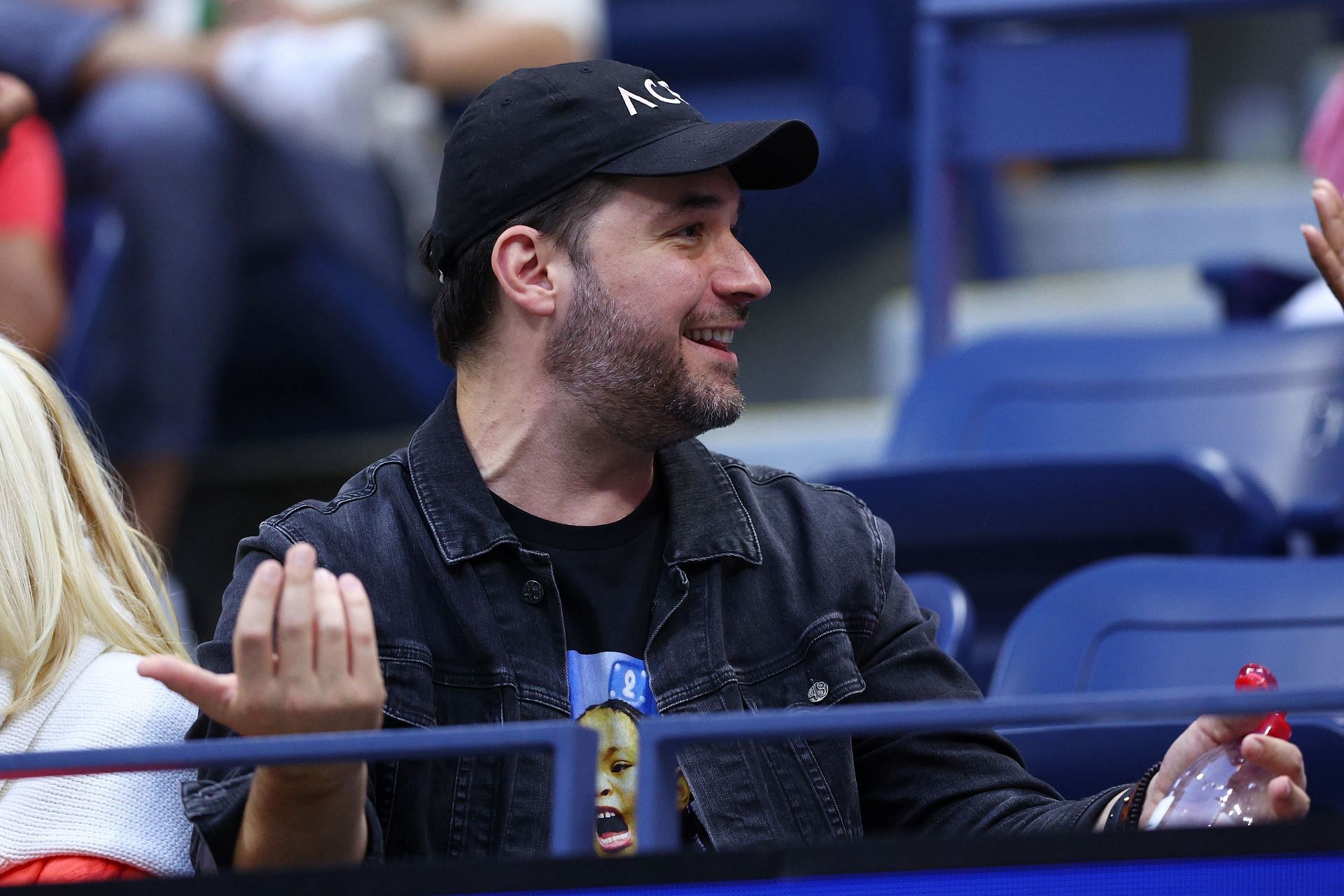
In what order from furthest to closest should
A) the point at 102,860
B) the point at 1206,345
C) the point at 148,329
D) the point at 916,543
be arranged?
the point at 148,329 < the point at 1206,345 < the point at 916,543 < the point at 102,860

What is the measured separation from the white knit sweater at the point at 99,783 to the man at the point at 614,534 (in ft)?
0.28

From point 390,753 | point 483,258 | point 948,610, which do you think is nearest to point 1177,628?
point 948,610

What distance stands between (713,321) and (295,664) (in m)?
0.60

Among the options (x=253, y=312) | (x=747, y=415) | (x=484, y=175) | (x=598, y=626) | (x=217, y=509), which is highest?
(x=484, y=175)

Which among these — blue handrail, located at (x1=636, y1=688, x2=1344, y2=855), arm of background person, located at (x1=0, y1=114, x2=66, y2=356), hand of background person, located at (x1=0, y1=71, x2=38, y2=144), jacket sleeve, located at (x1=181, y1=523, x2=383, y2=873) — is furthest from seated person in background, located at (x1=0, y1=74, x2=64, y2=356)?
blue handrail, located at (x1=636, y1=688, x2=1344, y2=855)

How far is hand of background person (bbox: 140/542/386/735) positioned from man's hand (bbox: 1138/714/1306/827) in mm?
608

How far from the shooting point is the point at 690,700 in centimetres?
147

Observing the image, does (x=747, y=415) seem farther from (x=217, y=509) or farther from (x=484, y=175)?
(x=484, y=175)

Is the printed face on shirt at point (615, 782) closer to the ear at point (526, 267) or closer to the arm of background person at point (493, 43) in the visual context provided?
the ear at point (526, 267)

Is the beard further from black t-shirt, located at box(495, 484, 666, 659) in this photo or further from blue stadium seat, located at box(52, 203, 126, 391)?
blue stadium seat, located at box(52, 203, 126, 391)

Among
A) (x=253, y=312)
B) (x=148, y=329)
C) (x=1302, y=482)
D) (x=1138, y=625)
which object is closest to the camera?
(x=1138, y=625)

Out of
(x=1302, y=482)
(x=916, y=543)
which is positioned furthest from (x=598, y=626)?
(x=1302, y=482)

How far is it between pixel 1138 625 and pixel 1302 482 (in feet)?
3.12

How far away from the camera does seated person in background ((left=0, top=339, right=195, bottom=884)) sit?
4.28ft
